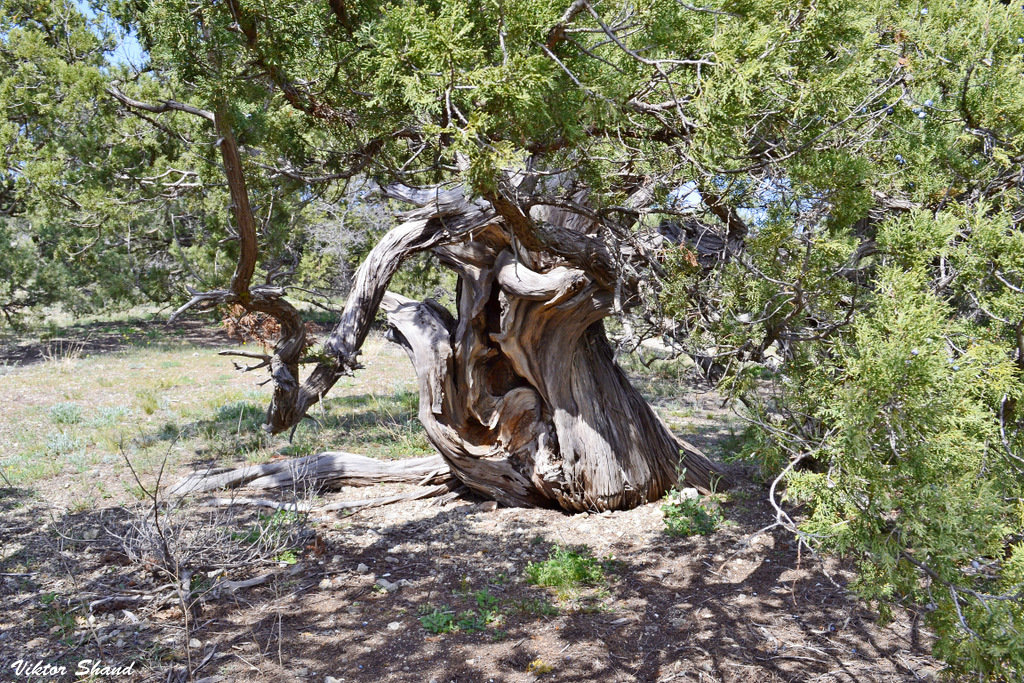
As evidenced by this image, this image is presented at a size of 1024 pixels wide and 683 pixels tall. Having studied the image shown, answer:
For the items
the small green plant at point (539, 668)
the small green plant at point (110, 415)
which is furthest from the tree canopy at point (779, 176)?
the small green plant at point (110, 415)

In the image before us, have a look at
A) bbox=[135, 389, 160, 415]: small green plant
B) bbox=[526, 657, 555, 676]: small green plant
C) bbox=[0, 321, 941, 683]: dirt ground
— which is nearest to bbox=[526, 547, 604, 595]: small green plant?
bbox=[0, 321, 941, 683]: dirt ground

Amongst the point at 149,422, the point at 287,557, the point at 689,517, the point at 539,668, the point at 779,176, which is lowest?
the point at 539,668

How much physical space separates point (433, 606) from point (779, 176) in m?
3.20

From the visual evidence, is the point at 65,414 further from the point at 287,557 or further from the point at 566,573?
the point at 566,573

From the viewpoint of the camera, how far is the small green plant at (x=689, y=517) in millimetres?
5371

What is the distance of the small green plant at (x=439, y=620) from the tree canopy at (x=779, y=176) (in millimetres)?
2089

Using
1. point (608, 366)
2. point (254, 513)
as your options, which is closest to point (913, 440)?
point (608, 366)

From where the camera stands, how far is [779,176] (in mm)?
3479

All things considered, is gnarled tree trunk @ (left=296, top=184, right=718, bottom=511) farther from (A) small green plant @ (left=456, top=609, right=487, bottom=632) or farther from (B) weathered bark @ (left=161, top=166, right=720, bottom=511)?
(A) small green plant @ (left=456, top=609, right=487, bottom=632)

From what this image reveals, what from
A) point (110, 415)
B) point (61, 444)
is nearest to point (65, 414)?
point (110, 415)

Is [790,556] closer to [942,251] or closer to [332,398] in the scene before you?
[942,251]

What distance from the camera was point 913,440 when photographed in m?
2.39

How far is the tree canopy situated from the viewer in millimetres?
2426

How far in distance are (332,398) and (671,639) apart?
25.7 feet
